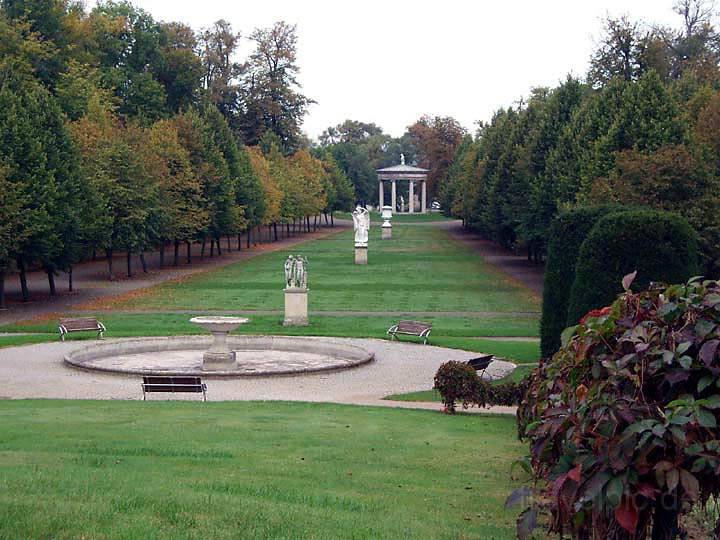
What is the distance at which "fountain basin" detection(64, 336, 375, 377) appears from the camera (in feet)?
73.0

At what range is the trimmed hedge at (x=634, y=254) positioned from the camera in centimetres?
1758

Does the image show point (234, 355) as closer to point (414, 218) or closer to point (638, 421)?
point (638, 421)

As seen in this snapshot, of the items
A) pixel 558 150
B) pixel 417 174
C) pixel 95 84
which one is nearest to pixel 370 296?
pixel 558 150

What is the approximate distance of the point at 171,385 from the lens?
18.1m

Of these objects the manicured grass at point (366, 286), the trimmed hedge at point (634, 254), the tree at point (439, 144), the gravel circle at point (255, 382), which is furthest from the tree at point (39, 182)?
the tree at point (439, 144)

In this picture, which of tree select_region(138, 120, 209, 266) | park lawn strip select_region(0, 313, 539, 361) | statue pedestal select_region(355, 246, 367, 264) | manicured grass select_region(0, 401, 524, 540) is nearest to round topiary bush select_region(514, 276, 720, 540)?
manicured grass select_region(0, 401, 524, 540)

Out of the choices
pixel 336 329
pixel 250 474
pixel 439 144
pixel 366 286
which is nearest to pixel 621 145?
pixel 366 286

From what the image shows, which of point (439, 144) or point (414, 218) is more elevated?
point (439, 144)

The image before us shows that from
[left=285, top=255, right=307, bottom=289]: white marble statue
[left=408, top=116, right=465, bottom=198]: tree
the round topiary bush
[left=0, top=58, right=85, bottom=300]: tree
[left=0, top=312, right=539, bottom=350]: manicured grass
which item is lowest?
[left=0, top=312, right=539, bottom=350]: manicured grass

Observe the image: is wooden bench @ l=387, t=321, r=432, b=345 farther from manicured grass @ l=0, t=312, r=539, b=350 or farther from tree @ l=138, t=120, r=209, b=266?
tree @ l=138, t=120, r=209, b=266

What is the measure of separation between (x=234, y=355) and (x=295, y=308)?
357 inches

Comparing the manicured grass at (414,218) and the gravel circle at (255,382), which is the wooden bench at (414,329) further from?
the manicured grass at (414,218)

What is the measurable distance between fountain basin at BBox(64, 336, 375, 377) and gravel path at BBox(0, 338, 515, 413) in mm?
264

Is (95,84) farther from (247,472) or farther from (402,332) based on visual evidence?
(247,472)
